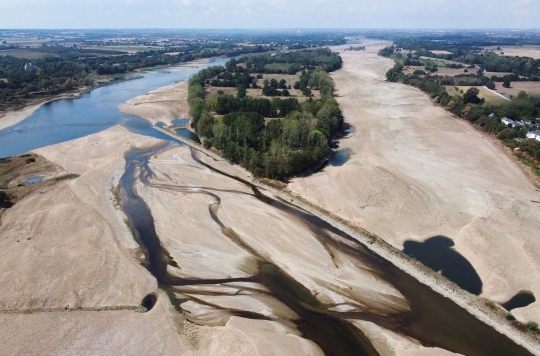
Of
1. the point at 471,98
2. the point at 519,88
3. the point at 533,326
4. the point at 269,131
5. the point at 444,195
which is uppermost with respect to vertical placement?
the point at 519,88

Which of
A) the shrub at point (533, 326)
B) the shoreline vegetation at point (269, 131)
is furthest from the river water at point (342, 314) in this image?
the shoreline vegetation at point (269, 131)

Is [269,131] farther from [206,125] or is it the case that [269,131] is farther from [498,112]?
[498,112]

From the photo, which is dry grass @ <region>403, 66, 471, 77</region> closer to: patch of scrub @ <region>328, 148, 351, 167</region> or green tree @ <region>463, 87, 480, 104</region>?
green tree @ <region>463, 87, 480, 104</region>

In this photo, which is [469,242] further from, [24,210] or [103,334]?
[24,210]

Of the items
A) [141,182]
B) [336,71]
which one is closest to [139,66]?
[336,71]

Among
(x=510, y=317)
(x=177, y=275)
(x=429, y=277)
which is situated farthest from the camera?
(x=429, y=277)

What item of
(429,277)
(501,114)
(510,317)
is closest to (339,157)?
(429,277)

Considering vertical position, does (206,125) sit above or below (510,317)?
above

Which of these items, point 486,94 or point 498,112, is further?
point 486,94
